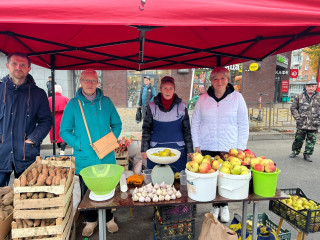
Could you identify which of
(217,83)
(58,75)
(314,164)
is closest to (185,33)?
(217,83)

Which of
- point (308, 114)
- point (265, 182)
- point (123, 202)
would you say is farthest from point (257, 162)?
point (308, 114)

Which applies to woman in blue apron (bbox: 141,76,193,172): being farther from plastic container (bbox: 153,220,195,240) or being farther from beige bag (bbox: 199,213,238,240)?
beige bag (bbox: 199,213,238,240)

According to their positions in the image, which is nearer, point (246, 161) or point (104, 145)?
point (246, 161)

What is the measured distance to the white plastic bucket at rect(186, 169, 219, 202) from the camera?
1.84 meters

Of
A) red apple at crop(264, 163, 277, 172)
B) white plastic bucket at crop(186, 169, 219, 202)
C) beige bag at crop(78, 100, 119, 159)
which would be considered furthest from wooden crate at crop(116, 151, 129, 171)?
red apple at crop(264, 163, 277, 172)

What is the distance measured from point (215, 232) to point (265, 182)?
2.08 ft

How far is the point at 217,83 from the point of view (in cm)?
288

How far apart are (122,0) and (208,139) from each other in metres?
2.10

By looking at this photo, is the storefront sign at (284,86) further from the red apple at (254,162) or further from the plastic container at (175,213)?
the plastic container at (175,213)

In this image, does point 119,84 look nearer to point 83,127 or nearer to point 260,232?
point 83,127

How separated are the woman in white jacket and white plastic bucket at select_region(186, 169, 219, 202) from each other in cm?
109

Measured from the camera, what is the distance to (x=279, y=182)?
468cm

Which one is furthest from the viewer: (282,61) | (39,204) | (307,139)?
(282,61)

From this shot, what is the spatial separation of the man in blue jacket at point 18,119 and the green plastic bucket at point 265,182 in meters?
2.38
